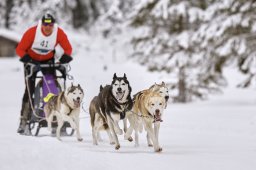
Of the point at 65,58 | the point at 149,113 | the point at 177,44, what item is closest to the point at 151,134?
the point at 149,113

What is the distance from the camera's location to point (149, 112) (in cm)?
639

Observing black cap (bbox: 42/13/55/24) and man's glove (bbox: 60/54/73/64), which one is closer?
black cap (bbox: 42/13/55/24)

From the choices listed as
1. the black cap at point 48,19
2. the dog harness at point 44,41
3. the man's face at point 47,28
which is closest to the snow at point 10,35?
the dog harness at point 44,41

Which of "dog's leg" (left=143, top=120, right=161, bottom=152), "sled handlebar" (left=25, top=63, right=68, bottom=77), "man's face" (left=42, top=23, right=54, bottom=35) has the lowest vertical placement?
"dog's leg" (left=143, top=120, right=161, bottom=152)

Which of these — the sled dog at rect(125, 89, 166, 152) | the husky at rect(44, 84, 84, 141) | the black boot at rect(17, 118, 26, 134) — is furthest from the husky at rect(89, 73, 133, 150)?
the black boot at rect(17, 118, 26, 134)

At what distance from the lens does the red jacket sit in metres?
8.57

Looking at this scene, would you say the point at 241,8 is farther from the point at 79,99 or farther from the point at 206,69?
the point at 79,99

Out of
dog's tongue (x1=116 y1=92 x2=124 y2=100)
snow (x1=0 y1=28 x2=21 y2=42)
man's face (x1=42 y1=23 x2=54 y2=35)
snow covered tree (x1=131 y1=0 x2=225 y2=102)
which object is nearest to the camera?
dog's tongue (x1=116 y1=92 x2=124 y2=100)

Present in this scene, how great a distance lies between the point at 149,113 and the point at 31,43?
3220 millimetres

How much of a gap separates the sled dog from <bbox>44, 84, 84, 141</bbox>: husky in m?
1.00

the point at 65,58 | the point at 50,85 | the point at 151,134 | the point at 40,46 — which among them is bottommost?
the point at 151,134

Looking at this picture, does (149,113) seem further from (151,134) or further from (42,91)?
(42,91)

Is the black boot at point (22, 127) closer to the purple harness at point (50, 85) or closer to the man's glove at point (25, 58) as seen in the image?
the purple harness at point (50, 85)

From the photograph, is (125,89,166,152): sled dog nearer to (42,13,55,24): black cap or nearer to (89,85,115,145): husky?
(89,85,115,145): husky
